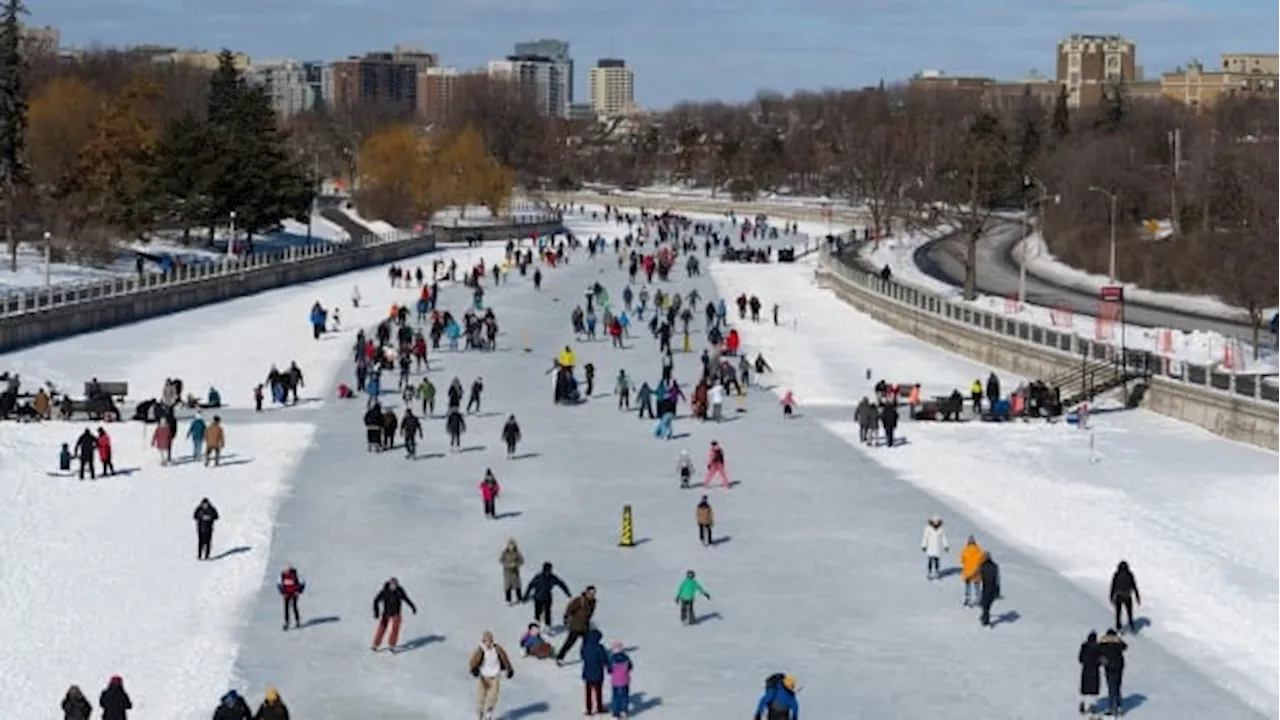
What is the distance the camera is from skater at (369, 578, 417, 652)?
1767 cm

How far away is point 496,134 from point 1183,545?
474ft

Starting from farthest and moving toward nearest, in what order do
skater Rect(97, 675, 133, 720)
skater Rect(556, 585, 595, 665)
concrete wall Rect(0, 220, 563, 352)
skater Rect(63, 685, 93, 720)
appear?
concrete wall Rect(0, 220, 563, 352) < skater Rect(556, 585, 595, 665) < skater Rect(97, 675, 133, 720) < skater Rect(63, 685, 93, 720)

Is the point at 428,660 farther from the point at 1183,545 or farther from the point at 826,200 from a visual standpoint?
the point at 826,200

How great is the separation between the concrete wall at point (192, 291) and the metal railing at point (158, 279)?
0.08 metres

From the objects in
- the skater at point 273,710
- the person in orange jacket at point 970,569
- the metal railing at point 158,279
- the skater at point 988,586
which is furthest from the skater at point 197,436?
the skater at point 273,710

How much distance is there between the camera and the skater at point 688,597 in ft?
Answer: 61.8

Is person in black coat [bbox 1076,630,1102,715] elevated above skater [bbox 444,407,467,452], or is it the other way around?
skater [bbox 444,407,467,452]

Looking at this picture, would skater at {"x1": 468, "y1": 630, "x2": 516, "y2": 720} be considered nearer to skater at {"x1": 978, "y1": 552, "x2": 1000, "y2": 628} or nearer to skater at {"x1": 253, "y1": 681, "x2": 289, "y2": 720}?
skater at {"x1": 253, "y1": 681, "x2": 289, "y2": 720}

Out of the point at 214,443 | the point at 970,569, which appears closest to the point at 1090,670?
the point at 970,569

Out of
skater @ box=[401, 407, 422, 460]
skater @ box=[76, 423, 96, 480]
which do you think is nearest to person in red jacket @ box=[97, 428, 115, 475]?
skater @ box=[76, 423, 96, 480]

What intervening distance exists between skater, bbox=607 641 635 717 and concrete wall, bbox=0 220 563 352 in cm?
2763

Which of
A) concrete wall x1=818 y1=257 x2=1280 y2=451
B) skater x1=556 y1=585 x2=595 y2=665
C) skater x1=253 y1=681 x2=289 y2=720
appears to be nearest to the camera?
skater x1=253 y1=681 x2=289 y2=720

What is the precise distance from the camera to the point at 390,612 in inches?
696

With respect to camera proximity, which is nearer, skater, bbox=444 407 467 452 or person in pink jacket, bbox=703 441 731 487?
person in pink jacket, bbox=703 441 731 487
